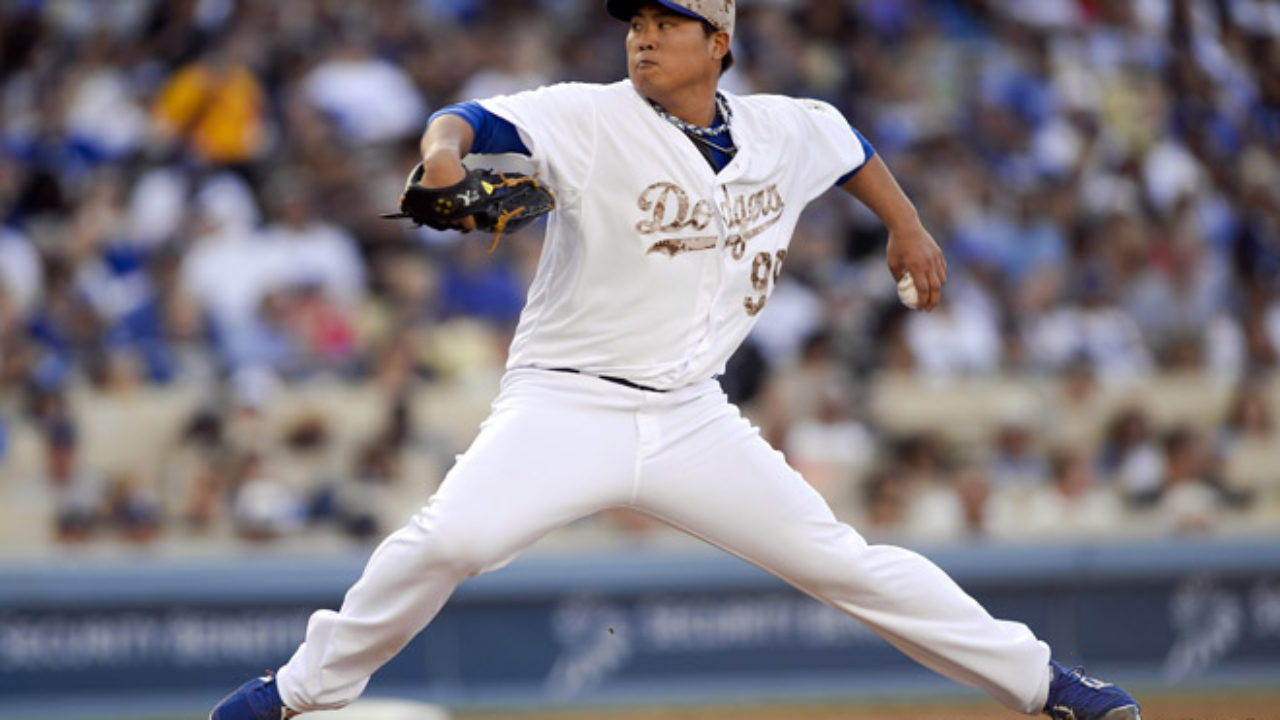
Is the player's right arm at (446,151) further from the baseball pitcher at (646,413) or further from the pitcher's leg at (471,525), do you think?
the pitcher's leg at (471,525)

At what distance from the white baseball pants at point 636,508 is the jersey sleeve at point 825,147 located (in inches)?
27.3

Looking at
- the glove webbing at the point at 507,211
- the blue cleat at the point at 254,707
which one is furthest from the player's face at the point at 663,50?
the blue cleat at the point at 254,707

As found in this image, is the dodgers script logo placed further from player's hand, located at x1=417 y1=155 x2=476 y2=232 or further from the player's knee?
the player's knee

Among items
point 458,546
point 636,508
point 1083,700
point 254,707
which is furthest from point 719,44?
point 254,707

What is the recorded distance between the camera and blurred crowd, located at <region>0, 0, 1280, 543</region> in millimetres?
9148

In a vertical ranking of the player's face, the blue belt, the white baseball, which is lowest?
the blue belt

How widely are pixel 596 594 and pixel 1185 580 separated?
3.13 m

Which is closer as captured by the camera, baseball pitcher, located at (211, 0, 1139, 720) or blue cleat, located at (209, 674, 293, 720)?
baseball pitcher, located at (211, 0, 1139, 720)

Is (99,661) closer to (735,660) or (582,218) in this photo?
(735,660)

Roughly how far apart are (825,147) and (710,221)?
58cm

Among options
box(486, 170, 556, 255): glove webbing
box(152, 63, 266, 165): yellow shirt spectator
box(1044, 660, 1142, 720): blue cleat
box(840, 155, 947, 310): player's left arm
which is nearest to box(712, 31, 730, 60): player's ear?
box(840, 155, 947, 310): player's left arm

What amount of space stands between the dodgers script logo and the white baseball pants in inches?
13.7

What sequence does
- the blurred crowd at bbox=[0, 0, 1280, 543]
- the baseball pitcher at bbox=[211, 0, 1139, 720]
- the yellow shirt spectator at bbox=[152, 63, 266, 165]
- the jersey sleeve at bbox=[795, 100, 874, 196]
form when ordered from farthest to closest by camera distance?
the yellow shirt spectator at bbox=[152, 63, 266, 165]
the blurred crowd at bbox=[0, 0, 1280, 543]
the jersey sleeve at bbox=[795, 100, 874, 196]
the baseball pitcher at bbox=[211, 0, 1139, 720]

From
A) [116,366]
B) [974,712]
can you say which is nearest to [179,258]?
[116,366]
